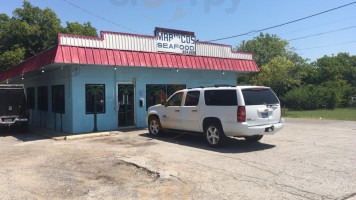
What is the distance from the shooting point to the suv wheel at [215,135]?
8961 mm

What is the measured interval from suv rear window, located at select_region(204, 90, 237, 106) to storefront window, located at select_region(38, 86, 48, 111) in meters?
11.1

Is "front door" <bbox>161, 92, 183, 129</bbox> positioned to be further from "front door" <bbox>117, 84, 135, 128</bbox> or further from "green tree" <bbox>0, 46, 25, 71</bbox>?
"green tree" <bbox>0, 46, 25, 71</bbox>

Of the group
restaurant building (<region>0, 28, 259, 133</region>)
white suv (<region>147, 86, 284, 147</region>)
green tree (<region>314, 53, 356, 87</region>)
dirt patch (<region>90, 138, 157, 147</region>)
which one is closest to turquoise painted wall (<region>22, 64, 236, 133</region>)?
restaurant building (<region>0, 28, 259, 133</region>)

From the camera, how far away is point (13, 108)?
47.9ft

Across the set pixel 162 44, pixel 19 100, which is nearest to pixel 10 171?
pixel 19 100

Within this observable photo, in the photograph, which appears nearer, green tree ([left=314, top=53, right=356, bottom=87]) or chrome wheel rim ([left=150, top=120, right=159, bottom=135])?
chrome wheel rim ([left=150, top=120, right=159, bottom=135])

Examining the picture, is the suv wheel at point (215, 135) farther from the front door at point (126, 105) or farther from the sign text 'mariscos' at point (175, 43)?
the sign text 'mariscos' at point (175, 43)

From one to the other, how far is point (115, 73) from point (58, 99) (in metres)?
3.41

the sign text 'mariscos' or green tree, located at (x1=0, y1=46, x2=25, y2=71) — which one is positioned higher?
green tree, located at (x1=0, y1=46, x2=25, y2=71)

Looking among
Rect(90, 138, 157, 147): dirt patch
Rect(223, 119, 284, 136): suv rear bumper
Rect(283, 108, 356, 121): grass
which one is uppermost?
Rect(223, 119, 284, 136): suv rear bumper

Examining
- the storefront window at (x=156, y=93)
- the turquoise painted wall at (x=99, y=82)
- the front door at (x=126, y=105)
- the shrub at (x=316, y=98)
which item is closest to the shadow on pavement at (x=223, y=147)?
the front door at (x=126, y=105)

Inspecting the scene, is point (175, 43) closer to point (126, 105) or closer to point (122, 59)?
point (122, 59)

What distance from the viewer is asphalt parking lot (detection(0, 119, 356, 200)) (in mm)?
5270

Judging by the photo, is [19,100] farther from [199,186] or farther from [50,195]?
[199,186]
